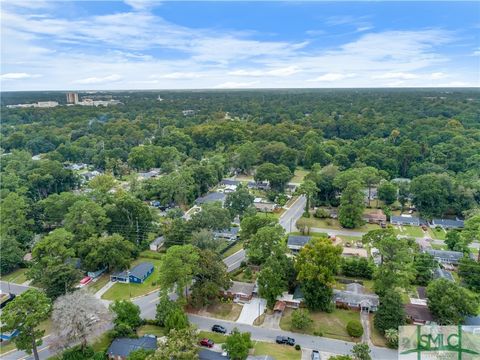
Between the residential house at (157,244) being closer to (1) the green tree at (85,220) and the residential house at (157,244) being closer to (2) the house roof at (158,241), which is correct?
(2) the house roof at (158,241)

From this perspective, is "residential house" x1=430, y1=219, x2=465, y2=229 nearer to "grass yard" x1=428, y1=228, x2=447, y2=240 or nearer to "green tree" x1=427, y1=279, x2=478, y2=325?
"grass yard" x1=428, y1=228, x2=447, y2=240

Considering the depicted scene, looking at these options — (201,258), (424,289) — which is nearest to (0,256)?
(201,258)

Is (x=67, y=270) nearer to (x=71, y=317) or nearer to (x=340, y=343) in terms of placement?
(x=71, y=317)

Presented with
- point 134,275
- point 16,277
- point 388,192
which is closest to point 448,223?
point 388,192

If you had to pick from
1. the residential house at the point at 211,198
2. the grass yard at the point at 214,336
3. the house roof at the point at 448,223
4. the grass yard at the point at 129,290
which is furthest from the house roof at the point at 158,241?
the house roof at the point at 448,223

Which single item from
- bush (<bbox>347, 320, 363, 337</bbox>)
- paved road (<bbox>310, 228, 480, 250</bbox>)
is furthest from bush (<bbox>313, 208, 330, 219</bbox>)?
bush (<bbox>347, 320, 363, 337</bbox>)
